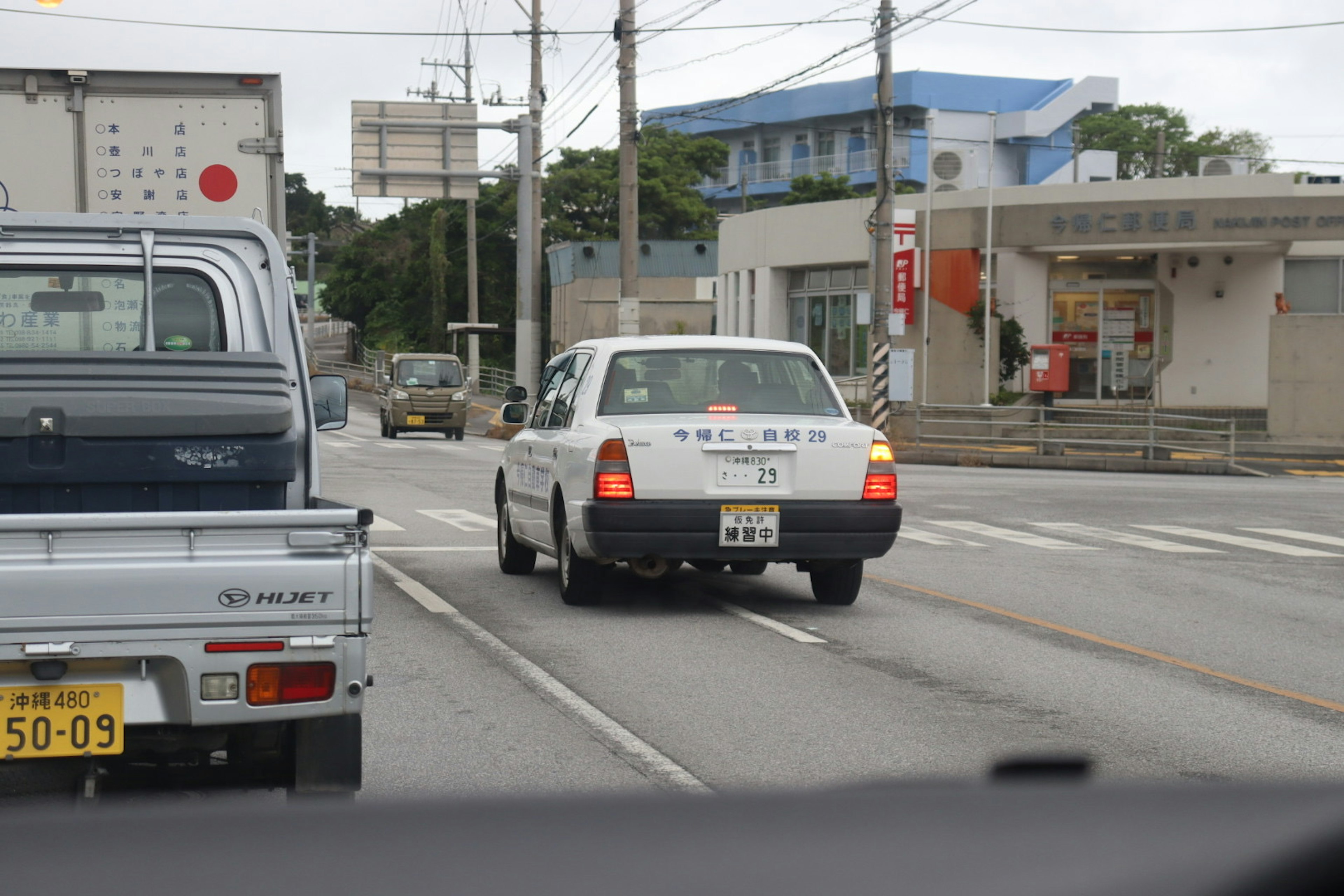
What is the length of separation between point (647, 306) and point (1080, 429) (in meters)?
28.6

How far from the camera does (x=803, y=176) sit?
6644 centimetres

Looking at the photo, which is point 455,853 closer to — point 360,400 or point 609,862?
point 609,862

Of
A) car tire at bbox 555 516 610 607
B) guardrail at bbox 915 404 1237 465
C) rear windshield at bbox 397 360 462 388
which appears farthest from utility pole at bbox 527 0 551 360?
car tire at bbox 555 516 610 607

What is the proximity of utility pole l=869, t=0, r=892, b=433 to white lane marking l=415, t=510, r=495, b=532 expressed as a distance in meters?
13.5

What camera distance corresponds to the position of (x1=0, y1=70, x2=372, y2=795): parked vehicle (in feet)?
13.9

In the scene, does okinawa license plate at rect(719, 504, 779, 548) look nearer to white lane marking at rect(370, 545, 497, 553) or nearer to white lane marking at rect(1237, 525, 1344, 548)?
white lane marking at rect(370, 545, 497, 553)

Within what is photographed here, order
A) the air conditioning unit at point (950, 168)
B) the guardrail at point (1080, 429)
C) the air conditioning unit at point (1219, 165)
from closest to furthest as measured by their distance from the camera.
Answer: the guardrail at point (1080, 429)
the air conditioning unit at point (1219, 165)
the air conditioning unit at point (950, 168)

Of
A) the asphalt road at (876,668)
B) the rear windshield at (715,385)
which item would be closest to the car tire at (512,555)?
the asphalt road at (876,668)

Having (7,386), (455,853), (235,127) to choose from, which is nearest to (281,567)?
(7,386)

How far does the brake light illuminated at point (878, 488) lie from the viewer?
31.7ft

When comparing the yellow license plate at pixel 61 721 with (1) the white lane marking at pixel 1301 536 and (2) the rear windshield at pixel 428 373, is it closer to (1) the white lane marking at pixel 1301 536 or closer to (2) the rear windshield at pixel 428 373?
(1) the white lane marking at pixel 1301 536

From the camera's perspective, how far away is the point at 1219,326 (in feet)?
119

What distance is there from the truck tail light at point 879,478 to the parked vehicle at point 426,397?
28.2 metres

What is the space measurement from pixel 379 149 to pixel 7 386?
1275 inches
